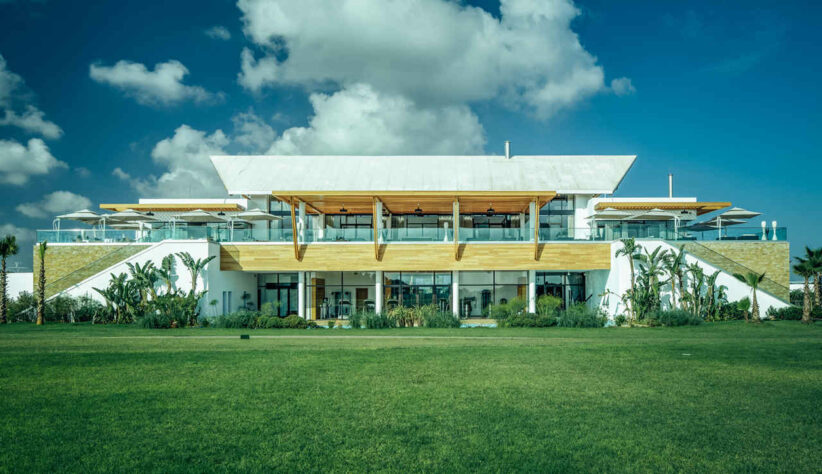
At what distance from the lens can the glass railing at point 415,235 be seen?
99.8 feet

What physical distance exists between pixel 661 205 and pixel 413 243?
47.6 feet

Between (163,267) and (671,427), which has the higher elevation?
(163,267)

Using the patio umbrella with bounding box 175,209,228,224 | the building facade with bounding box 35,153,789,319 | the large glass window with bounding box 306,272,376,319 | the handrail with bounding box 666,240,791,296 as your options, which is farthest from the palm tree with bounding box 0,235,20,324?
the handrail with bounding box 666,240,791,296

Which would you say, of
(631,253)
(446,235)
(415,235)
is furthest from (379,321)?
(631,253)

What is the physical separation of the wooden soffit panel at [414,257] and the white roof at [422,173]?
6.55m

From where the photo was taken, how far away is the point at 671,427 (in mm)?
7070

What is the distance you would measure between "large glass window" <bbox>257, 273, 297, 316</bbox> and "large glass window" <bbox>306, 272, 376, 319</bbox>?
1761mm

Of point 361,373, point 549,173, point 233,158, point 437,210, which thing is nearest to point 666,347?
point 361,373

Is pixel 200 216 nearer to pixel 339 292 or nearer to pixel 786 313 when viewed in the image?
pixel 339 292

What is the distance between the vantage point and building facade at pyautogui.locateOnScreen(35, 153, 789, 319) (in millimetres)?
29141

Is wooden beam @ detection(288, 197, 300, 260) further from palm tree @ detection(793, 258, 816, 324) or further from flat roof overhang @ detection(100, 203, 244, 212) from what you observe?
palm tree @ detection(793, 258, 816, 324)

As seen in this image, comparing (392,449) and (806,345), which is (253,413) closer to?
(392,449)

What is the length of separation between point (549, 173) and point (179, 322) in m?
23.4

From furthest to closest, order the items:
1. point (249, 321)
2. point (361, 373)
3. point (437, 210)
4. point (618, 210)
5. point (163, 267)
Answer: point (437, 210) → point (618, 210) → point (163, 267) → point (249, 321) → point (361, 373)
